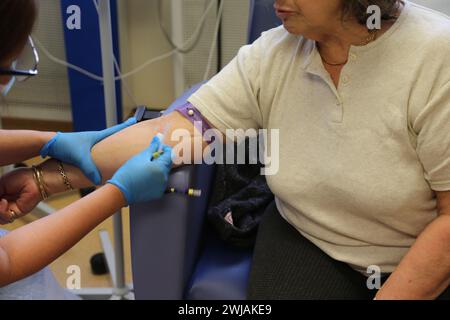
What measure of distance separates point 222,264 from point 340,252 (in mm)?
296

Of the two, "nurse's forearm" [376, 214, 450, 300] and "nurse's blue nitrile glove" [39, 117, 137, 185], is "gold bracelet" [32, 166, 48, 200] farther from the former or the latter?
"nurse's forearm" [376, 214, 450, 300]

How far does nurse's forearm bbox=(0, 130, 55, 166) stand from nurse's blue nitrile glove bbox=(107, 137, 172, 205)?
26cm

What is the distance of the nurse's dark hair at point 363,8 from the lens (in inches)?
38.7

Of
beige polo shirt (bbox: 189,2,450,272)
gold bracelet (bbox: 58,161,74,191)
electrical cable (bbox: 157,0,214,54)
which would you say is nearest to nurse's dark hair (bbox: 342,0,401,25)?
beige polo shirt (bbox: 189,2,450,272)

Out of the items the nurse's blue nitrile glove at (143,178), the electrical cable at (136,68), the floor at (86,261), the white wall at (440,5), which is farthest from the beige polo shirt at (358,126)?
the electrical cable at (136,68)

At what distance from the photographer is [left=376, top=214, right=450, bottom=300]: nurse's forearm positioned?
967mm

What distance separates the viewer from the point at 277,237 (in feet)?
3.84

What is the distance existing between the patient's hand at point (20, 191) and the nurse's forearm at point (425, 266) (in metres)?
0.79

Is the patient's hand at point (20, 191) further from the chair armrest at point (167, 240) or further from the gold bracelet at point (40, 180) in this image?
the chair armrest at point (167, 240)

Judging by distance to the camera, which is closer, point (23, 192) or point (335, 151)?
point (335, 151)

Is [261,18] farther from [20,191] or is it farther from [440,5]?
[20,191]
